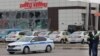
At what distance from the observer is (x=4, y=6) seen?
76125mm

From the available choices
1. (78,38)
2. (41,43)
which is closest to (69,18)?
(78,38)

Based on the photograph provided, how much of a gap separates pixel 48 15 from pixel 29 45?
1746 inches

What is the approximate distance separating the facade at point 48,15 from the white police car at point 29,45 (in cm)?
3624

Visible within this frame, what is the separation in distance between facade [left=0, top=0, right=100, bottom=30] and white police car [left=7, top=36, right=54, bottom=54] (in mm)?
36240

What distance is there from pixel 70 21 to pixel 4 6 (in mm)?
14543

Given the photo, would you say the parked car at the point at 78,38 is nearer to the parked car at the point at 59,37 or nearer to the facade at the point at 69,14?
the parked car at the point at 59,37

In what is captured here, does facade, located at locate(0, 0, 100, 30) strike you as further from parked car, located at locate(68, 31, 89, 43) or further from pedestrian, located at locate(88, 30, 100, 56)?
pedestrian, located at locate(88, 30, 100, 56)

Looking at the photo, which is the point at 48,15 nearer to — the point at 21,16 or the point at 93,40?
the point at 21,16

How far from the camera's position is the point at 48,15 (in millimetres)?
72312

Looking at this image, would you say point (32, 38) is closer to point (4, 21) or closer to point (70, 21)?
point (70, 21)

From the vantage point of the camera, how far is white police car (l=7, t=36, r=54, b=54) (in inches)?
1092

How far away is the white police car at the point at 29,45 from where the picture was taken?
2774 cm

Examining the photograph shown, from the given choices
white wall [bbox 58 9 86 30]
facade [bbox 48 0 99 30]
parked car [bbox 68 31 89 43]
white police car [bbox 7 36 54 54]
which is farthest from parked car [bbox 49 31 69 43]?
white wall [bbox 58 9 86 30]

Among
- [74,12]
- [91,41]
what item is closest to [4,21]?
[74,12]
